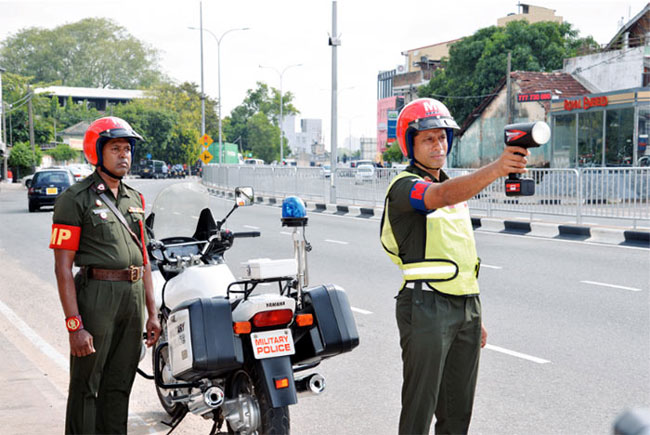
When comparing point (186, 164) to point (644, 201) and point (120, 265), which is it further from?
point (120, 265)

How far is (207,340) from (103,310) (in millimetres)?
528

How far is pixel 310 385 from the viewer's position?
3756 millimetres

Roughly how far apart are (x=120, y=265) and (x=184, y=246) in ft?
3.24

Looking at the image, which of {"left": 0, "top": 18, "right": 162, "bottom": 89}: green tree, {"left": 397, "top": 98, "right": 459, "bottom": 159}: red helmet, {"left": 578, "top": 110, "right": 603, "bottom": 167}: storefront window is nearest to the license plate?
{"left": 397, "top": 98, "right": 459, "bottom": 159}: red helmet

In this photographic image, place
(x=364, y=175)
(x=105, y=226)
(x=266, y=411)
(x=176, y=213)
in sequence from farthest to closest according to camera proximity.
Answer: (x=364, y=175), (x=176, y=213), (x=105, y=226), (x=266, y=411)

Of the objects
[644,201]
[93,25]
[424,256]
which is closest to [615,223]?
[644,201]

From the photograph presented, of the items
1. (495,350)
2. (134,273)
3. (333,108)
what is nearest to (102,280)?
(134,273)

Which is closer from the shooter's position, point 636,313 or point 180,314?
point 180,314

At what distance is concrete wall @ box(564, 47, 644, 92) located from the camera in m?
31.9

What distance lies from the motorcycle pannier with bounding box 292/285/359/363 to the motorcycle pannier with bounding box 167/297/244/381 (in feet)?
1.22

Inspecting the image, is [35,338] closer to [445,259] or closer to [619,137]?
[445,259]

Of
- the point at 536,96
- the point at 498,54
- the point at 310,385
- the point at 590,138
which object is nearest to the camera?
the point at 310,385

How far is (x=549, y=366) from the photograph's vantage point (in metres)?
5.78

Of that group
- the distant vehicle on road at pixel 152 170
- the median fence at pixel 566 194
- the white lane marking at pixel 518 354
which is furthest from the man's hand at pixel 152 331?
the distant vehicle on road at pixel 152 170
